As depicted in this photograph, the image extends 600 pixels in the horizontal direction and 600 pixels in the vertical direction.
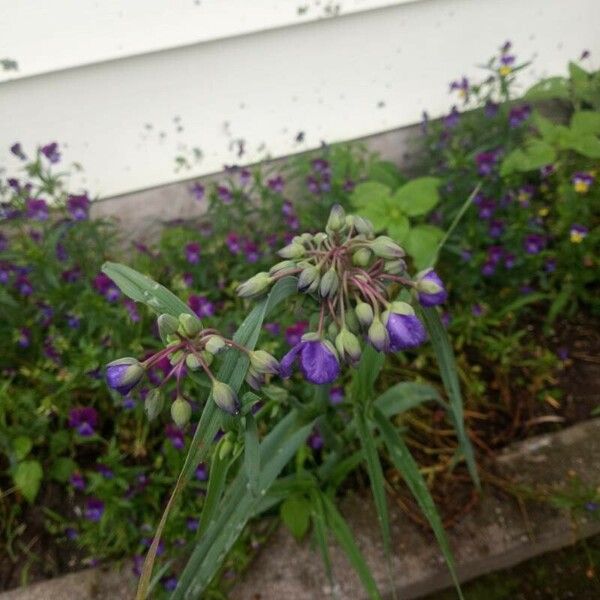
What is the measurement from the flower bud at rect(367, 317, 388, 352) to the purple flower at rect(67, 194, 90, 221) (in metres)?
1.08

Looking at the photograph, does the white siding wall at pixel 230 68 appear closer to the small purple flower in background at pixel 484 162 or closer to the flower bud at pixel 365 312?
the small purple flower in background at pixel 484 162

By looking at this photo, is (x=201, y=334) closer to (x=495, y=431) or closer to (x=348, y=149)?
(x=495, y=431)

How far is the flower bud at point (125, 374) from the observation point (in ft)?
Result: 2.13

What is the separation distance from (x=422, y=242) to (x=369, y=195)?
21 cm

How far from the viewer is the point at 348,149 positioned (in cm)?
184

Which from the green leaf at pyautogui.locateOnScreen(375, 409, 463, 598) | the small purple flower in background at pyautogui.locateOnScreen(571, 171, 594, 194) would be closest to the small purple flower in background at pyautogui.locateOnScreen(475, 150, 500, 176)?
the small purple flower in background at pyautogui.locateOnScreen(571, 171, 594, 194)

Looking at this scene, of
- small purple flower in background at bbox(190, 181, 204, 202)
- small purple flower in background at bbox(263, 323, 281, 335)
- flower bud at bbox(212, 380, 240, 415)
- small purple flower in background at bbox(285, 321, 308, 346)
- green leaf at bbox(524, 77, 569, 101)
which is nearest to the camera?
flower bud at bbox(212, 380, 240, 415)

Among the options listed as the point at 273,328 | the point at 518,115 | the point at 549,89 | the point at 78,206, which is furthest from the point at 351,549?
the point at 549,89

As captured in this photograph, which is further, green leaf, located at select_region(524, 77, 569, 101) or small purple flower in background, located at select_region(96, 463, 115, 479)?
green leaf, located at select_region(524, 77, 569, 101)

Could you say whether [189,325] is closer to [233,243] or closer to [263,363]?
[263,363]

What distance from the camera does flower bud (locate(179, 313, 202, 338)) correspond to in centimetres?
66

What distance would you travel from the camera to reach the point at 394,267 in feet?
2.31

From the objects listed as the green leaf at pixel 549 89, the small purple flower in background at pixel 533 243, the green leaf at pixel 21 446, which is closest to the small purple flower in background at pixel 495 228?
the small purple flower in background at pixel 533 243

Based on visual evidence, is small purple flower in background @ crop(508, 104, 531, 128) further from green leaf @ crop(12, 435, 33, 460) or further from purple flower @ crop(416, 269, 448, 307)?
green leaf @ crop(12, 435, 33, 460)
